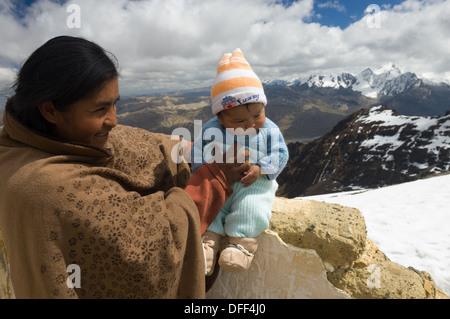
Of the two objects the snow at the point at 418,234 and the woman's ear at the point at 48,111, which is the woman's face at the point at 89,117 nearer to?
the woman's ear at the point at 48,111

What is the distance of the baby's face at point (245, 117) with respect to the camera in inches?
106

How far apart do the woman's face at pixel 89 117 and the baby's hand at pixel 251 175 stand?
1251 millimetres

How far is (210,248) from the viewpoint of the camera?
8.25 ft

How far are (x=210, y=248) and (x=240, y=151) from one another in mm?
981

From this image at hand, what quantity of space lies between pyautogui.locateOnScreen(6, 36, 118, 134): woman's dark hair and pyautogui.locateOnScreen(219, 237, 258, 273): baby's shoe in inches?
68.2

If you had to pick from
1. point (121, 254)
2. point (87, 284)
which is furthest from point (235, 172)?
point (87, 284)

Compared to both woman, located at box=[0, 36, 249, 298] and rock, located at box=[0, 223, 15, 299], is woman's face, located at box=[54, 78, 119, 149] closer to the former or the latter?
woman, located at box=[0, 36, 249, 298]

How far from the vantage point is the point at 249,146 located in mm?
2783

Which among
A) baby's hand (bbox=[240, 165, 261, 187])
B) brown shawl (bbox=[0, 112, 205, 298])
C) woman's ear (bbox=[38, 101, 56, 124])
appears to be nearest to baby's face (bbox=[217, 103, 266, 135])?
baby's hand (bbox=[240, 165, 261, 187])

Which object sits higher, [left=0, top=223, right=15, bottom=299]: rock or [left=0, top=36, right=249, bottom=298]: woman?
[left=0, top=36, right=249, bottom=298]: woman

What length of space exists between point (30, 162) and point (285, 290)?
2.72 m

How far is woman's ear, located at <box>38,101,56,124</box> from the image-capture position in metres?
1.78

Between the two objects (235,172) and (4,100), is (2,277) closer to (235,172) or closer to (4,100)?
(4,100)

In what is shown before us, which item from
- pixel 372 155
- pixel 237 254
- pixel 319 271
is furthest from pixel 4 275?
pixel 372 155
